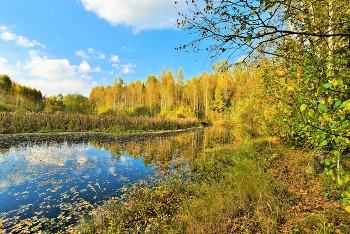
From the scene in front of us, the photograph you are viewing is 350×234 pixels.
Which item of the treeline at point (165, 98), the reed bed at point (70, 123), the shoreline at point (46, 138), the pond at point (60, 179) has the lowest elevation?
the pond at point (60, 179)

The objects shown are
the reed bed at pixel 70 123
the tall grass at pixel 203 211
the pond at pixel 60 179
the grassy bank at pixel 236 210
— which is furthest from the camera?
the reed bed at pixel 70 123

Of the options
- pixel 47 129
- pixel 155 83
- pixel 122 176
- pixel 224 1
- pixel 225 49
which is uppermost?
pixel 155 83

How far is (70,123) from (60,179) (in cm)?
1367

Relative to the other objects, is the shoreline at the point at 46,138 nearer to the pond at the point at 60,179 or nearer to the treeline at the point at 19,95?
the pond at the point at 60,179

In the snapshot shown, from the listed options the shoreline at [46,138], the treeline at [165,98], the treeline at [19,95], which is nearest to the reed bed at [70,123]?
the shoreline at [46,138]

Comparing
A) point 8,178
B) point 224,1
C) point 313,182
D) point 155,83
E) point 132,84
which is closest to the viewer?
point 224,1

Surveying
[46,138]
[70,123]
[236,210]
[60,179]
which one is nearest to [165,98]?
[70,123]

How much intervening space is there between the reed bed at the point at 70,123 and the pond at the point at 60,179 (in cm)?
559

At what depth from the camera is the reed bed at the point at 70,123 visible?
15.8 metres

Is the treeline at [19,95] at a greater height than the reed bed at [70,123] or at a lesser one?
greater

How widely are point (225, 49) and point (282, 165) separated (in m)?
6.08

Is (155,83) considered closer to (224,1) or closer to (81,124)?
(81,124)

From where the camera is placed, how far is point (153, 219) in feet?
13.3

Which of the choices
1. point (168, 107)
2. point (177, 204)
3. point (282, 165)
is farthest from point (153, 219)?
point (168, 107)
